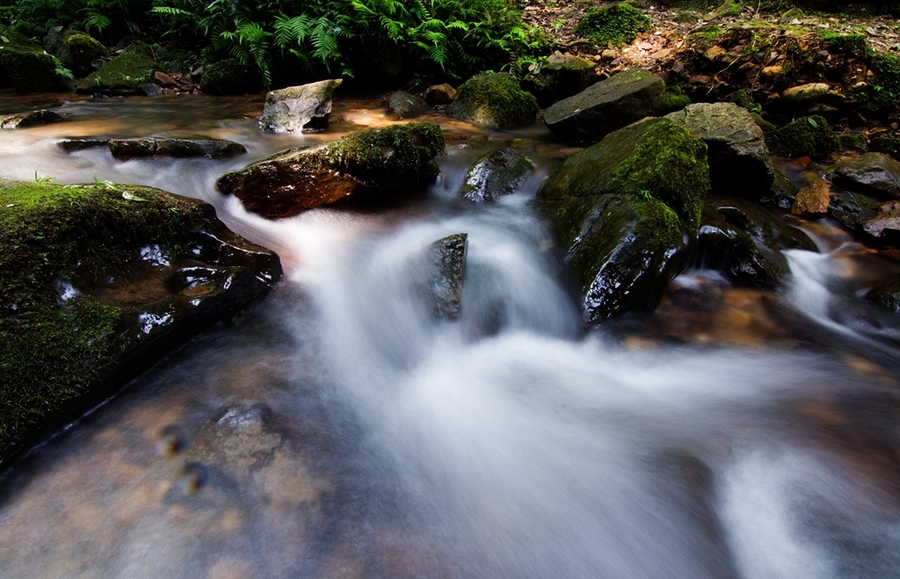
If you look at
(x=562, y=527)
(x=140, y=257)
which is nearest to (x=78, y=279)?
(x=140, y=257)

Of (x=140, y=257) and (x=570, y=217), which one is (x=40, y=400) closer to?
(x=140, y=257)

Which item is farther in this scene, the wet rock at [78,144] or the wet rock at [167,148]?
the wet rock at [78,144]

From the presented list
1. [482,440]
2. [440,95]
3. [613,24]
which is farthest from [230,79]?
[482,440]

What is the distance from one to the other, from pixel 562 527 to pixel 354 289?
7.59ft

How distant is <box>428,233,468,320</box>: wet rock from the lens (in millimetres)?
3355

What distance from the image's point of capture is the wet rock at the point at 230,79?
8227 millimetres

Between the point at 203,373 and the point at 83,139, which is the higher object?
the point at 83,139

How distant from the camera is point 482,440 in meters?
2.51

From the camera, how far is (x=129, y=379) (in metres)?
2.43

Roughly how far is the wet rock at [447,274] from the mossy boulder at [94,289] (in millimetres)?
1291

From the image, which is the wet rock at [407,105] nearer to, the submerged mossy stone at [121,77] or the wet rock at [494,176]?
the wet rock at [494,176]

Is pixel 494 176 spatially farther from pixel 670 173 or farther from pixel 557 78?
A: pixel 557 78

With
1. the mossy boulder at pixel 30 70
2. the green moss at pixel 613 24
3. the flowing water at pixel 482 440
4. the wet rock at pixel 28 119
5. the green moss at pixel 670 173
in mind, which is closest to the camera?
the flowing water at pixel 482 440

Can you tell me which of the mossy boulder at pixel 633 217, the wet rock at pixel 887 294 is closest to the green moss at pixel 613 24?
the mossy boulder at pixel 633 217
